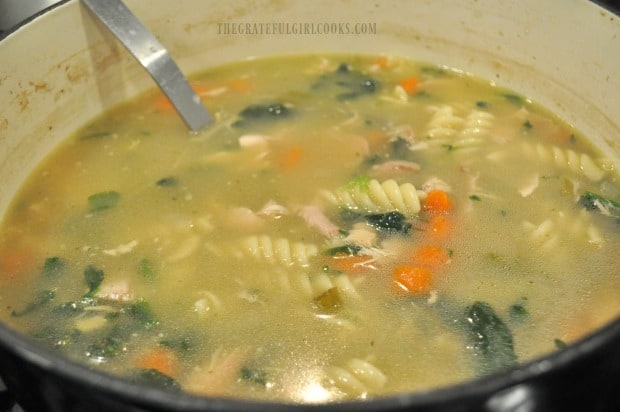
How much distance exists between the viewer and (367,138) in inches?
114

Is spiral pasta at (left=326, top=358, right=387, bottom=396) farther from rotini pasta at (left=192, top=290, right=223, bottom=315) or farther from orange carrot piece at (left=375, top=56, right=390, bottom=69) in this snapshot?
orange carrot piece at (left=375, top=56, right=390, bottom=69)

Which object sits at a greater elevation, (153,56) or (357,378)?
(153,56)

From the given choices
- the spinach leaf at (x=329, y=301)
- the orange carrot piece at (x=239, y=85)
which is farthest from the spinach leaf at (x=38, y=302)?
the orange carrot piece at (x=239, y=85)

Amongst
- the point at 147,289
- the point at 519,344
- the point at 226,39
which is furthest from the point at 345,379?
the point at 226,39

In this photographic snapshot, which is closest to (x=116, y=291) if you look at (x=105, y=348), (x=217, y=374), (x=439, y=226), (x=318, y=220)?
(x=105, y=348)

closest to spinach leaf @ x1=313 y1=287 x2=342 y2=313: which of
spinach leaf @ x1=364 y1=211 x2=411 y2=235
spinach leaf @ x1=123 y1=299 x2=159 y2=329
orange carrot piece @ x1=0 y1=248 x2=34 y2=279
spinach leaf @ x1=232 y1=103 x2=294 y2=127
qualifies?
spinach leaf @ x1=364 y1=211 x2=411 y2=235

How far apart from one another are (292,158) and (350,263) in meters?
0.67

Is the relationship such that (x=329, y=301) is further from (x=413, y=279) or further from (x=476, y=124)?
(x=476, y=124)

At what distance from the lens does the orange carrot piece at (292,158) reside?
275 cm

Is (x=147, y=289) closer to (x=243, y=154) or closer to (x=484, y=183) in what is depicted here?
(x=243, y=154)

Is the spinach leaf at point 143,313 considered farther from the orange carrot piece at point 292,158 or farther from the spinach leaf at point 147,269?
the orange carrot piece at point 292,158

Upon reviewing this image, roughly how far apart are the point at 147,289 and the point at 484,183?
4.33 ft

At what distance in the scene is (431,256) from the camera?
229cm

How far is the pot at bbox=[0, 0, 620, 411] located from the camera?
103 inches
